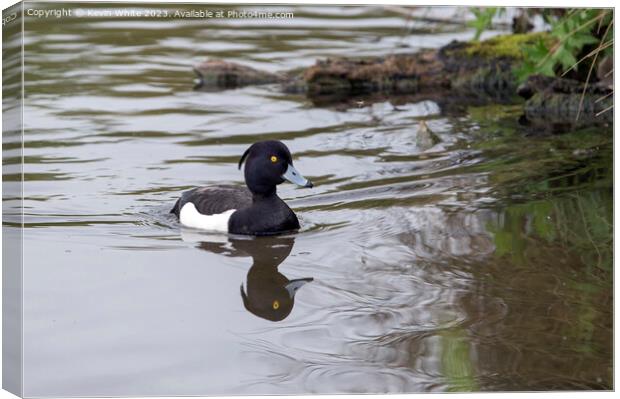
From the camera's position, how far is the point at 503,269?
28.6ft

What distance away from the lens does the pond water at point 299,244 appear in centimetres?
670

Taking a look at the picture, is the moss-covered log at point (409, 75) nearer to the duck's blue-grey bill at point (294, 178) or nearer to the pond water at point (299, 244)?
the pond water at point (299, 244)

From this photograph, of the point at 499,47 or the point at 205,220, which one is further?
the point at 499,47

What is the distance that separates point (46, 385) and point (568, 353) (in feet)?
9.53

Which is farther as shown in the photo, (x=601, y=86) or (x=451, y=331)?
(x=601, y=86)

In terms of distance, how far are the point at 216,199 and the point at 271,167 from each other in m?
0.59

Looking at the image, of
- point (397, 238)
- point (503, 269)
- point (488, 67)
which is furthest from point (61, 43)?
point (503, 269)

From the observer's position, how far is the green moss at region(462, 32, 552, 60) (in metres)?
16.1

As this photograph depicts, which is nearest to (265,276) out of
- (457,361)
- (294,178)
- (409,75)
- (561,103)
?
(294,178)

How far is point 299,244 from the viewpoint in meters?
9.73

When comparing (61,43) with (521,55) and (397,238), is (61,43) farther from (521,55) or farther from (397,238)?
A: (397,238)

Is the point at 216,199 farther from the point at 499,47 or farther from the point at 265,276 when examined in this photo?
the point at 499,47

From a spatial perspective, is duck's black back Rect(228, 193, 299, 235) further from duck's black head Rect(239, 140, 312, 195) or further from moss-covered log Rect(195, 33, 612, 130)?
moss-covered log Rect(195, 33, 612, 130)

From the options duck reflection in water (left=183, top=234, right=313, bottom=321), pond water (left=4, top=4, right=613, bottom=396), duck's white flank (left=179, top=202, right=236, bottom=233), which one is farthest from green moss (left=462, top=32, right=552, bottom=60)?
duck reflection in water (left=183, top=234, right=313, bottom=321)
